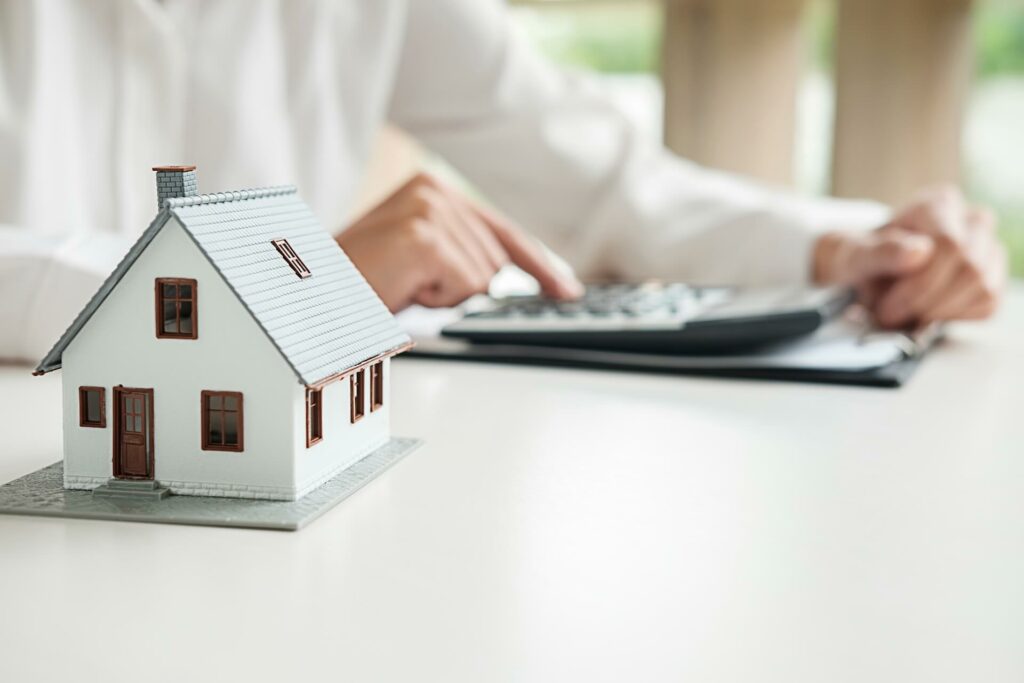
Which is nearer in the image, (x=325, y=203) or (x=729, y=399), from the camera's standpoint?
(x=729, y=399)

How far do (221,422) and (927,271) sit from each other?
689 millimetres

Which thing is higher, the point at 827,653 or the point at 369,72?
Answer: the point at 369,72

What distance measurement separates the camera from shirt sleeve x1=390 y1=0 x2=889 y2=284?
1190 millimetres

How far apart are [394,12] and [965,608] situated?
3.09 feet

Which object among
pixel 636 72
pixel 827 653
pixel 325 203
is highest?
pixel 636 72

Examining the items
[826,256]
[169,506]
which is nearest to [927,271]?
[826,256]

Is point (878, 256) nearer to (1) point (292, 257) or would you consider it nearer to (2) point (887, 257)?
(2) point (887, 257)

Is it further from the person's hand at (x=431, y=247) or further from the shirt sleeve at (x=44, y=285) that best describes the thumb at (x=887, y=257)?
the shirt sleeve at (x=44, y=285)

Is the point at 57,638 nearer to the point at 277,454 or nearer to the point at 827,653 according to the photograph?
the point at 277,454

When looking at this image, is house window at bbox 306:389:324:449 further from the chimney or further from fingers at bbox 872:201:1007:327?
fingers at bbox 872:201:1007:327

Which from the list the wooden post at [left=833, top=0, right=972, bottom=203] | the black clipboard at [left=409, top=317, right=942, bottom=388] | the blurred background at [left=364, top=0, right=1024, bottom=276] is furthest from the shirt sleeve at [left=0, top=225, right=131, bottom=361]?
the wooden post at [left=833, top=0, right=972, bottom=203]

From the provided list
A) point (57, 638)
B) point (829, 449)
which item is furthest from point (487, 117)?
point (57, 638)

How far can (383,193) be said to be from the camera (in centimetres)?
194

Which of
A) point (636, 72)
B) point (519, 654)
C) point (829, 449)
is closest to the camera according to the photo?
point (519, 654)
